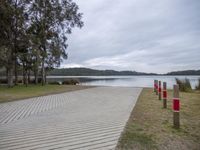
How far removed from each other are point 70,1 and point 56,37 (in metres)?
4.48

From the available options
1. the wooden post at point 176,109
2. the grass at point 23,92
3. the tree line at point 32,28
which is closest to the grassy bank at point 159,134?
the wooden post at point 176,109

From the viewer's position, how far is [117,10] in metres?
17.7

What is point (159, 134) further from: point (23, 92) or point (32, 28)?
point (32, 28)

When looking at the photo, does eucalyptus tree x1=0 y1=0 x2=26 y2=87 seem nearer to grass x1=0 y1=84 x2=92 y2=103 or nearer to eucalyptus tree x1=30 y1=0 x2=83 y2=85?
eucalyptus tree x1=30 y1=0 x2=83 y2=85

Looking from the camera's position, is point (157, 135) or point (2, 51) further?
point (2, 51)

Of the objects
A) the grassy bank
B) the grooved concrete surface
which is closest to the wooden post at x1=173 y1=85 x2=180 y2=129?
the grassy bank

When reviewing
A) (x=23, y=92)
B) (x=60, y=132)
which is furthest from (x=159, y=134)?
(x=23, y=92)

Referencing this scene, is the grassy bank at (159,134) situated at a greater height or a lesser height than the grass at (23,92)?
lesser

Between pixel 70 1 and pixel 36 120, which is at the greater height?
pixel 70 1

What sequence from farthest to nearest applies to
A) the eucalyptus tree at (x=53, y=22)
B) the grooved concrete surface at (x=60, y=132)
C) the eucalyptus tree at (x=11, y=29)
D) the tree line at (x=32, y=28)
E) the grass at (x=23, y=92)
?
the eucalyptus tree at (x=53, y=22) → the tree line at (x=32, y=28) → the eucalyptus tree at (x=11, y=29) → the grass at (x=23, y=92) → the grooved concrete surface at (x=60, y=132)

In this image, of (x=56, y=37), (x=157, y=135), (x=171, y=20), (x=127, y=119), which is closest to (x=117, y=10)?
(x=171, y=20)

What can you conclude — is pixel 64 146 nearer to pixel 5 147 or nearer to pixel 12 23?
pixel 5 147

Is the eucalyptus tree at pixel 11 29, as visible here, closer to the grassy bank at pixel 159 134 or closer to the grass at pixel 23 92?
the grass at pixel 23 92

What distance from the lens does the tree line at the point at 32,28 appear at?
63.1 ft
